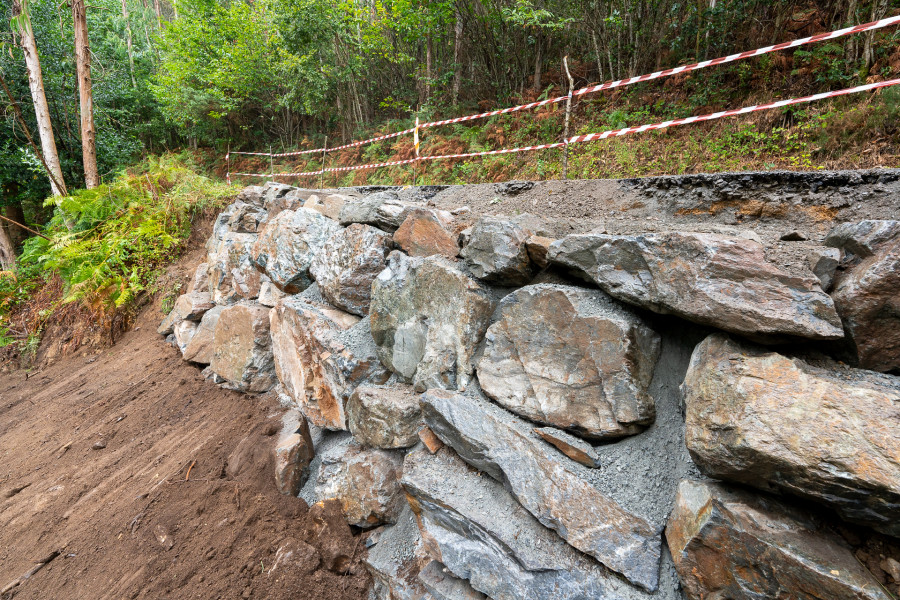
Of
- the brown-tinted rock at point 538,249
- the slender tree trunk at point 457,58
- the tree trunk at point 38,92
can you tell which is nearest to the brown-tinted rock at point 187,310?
the tree trunk at point 38,92

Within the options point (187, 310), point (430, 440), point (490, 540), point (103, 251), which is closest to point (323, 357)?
point (430, 440)

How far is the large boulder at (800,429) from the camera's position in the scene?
3.87ft

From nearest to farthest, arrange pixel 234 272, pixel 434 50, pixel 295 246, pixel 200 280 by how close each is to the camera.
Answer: pixel 295 246, pixel 234 272, pixel 200 280, pixel 434 50

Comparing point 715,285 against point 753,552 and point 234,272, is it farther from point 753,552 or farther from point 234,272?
point 234,272

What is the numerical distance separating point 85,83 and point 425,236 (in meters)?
9.01

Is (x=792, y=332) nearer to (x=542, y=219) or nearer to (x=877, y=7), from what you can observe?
(x=542, y=219)

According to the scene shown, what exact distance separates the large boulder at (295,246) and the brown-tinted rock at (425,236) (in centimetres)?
103

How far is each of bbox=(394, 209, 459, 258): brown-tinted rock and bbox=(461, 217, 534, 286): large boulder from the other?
0.33 m

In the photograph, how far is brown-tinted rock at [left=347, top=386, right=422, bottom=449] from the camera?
8.87 feet

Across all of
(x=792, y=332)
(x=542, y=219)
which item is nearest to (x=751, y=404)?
(x=792, y=332)

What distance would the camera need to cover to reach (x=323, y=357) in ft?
11.0

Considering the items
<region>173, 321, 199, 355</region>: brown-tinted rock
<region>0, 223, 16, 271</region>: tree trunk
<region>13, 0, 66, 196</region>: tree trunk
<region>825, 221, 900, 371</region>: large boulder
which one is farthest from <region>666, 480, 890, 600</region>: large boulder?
<region>0, 223, 16, 271</region>: tree trunk

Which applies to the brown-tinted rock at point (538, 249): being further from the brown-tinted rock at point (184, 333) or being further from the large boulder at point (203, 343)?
the brown-tinted rock at point (184, 333)

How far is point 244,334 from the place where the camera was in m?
4.32
